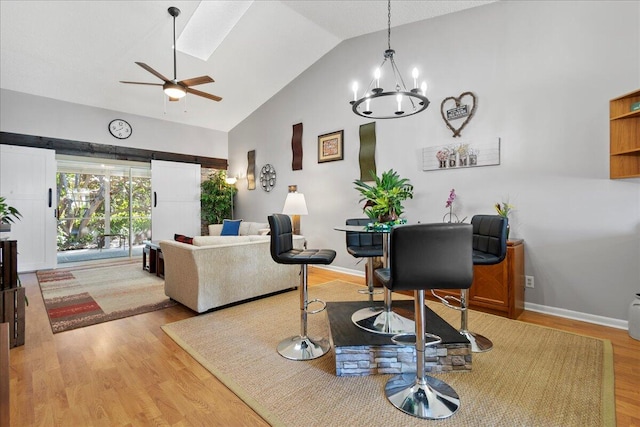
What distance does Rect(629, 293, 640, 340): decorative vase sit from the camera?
2504mm

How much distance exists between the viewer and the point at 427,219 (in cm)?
407

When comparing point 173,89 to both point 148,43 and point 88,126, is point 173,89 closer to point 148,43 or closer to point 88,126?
point 148,43

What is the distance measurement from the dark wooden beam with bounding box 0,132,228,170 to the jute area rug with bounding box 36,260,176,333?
7.25ft

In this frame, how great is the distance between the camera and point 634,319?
2.53 m

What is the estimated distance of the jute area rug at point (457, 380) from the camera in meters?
1.61

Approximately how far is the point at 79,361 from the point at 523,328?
12.0 feet

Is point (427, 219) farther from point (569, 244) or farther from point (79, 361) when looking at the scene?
point (79, 361)

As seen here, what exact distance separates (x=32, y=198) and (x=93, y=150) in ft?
4.24

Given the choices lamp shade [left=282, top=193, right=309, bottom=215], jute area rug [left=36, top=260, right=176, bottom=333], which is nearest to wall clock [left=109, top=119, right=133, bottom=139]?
jute area rug [left=36, top=260, right=176, bottom=333]

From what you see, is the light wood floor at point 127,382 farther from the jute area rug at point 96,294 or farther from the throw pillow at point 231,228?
the throw pillow at point 231,228

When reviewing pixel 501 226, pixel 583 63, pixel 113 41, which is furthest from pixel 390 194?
pixel 113 41

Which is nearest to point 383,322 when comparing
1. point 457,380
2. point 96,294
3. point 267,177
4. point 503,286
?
point 457,380

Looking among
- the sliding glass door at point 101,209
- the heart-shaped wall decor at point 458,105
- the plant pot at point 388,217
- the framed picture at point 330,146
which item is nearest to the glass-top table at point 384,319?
the plant pot at point 388,217

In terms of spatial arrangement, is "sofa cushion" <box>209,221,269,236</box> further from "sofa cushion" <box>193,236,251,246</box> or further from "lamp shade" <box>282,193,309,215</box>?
"sofa cushion" <box>193,236,251,246</box>
